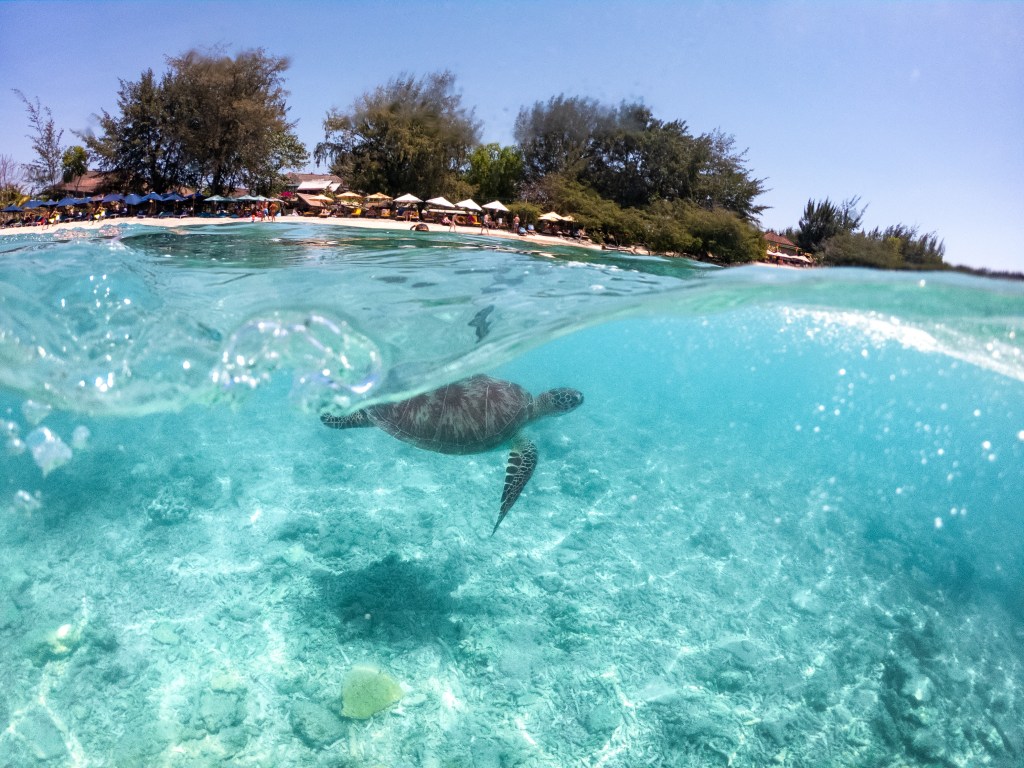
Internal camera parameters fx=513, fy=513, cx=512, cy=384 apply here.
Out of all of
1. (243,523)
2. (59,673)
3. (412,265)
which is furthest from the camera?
(412,265)

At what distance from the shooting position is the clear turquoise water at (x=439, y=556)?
18.9 ft

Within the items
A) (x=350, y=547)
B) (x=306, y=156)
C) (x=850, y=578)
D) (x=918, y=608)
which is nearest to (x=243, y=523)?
(x=350, y=547)

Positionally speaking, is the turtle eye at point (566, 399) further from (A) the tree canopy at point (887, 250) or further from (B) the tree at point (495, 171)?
(B) the tree at point (495, 171)

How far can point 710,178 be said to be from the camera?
64.0 feet

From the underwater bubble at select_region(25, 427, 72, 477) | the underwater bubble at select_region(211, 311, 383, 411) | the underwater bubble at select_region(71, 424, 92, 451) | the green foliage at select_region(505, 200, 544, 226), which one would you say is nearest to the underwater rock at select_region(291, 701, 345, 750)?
the underwater bubble at select_region(211, 311, 383, 411)

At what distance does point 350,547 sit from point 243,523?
2092 millimetres

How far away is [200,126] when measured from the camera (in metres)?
34.3

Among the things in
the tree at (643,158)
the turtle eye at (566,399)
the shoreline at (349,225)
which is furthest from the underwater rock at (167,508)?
the tree at (643,158)

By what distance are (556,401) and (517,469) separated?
6.07 ft

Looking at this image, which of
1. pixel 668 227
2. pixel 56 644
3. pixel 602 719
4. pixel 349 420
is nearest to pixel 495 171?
pixel 668 227

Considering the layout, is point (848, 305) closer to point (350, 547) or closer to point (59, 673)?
point (350, 547)

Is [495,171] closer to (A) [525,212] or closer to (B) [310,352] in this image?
(A) [525,212]

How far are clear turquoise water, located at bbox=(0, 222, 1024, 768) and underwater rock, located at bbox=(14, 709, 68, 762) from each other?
2 cm

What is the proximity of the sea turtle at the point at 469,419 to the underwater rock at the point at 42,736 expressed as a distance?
17.7 feet
